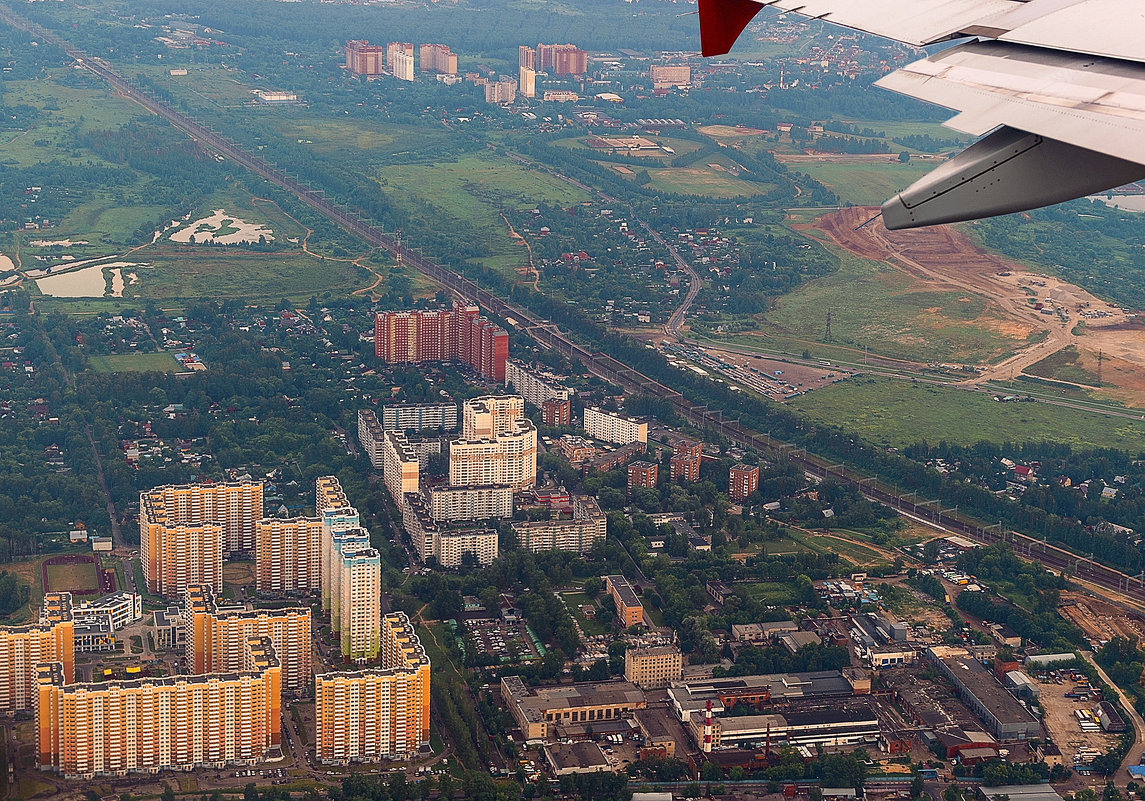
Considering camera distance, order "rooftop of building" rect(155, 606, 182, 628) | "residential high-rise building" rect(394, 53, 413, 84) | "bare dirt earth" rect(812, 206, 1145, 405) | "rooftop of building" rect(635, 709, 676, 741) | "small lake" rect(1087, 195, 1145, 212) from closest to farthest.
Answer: "rooftop of building" rect(635, 709, 676, 741) → "rooftop of building" rect(155, 606, 182, 628) → "bare dirt earth" rect(812, 206, 1145, 405) → "small lake" rect(1087, 195, 1145, 212) → "residential high-rise building" rect(394, 53, 413, 84)

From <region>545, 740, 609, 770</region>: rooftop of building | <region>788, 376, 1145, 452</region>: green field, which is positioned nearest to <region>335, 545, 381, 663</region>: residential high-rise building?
<region>545, 740, 609, 770</region>: rooftop of building

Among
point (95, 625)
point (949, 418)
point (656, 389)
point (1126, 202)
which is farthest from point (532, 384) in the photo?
point (1126, 202)

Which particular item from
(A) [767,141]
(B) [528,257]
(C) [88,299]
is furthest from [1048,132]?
(A) [767,141]

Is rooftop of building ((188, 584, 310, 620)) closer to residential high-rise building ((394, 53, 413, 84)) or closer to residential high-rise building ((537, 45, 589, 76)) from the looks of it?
residential high-rise building ((394, 53, 413, 84))

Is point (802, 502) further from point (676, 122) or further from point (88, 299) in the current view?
point (676, 122)

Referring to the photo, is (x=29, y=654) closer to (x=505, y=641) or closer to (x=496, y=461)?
(x=505, y=641)

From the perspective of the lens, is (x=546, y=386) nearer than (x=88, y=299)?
Yes

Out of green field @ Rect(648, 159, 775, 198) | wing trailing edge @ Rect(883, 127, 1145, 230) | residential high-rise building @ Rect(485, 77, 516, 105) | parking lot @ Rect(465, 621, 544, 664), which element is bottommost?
parking lot @ Rect(465, 621, 544, 664)
